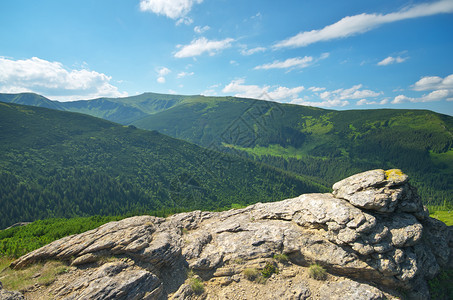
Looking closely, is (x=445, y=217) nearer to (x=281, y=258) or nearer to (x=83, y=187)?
(x=281, y=258)

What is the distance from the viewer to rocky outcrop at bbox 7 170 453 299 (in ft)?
55.5

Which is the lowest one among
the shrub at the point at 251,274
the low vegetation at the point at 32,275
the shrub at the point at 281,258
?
the shrub at the point at 251,274

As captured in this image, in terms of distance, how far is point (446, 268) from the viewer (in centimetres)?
2192

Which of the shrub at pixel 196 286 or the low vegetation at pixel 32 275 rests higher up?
the low vegetation at pixel 32 275

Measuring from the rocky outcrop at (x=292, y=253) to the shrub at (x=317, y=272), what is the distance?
1.60 ft

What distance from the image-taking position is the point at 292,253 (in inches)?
799

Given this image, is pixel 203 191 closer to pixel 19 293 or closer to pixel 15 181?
pixel 15 181

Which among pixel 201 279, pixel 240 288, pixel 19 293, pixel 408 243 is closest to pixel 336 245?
pixel 408 243

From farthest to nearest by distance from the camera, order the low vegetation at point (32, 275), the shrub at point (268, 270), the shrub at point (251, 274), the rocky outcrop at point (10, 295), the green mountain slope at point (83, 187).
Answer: the green mountain slope at point (83, 187), the shrub at point (268, 270), the shrub at point (251, 274), the low vegetation at point (32, 275), the rocky outcrop at point (10, 295)

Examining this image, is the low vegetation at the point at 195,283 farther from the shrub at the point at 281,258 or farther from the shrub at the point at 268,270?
the shrub at the point at 281,258

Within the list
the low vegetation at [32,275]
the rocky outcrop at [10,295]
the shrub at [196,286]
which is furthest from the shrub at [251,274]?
the rocky outcrop at [10,295]

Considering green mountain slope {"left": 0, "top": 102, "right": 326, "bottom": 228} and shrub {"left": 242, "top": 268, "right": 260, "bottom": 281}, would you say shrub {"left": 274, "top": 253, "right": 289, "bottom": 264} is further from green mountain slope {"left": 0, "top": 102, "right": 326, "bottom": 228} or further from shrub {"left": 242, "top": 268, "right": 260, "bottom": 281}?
green mountain slope {"left": 0, "top": 102, "right": 326, "bottom": 228}

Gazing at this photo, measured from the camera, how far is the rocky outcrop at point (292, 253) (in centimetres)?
1692

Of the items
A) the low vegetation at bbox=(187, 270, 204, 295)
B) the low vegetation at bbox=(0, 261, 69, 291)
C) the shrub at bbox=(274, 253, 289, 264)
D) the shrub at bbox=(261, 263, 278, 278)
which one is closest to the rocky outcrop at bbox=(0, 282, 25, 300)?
→ the low vegetation at bbox=(0, 261, 69, 291)
